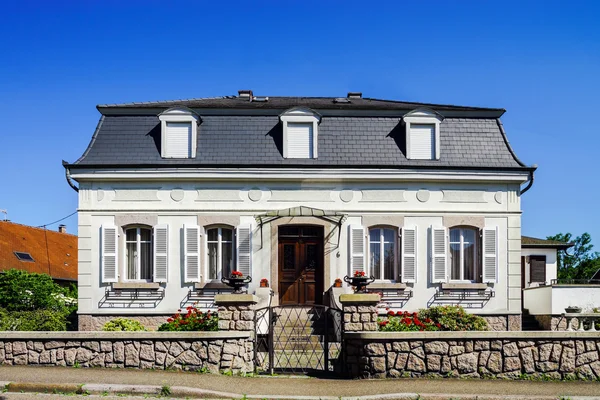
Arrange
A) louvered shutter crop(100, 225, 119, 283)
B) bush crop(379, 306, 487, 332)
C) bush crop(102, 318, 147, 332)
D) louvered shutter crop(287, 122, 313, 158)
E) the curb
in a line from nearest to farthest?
the curb < bush crop(379, 306, 487, 332) < bush crop(102, 318, 147, 332) < louvered shutter crop(100, 225, 119, 283) < louvered shutter crop(287, 122, 313, 158)

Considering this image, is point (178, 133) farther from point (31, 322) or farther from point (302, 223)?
point (31, 322)

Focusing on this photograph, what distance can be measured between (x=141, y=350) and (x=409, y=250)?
9.05 m

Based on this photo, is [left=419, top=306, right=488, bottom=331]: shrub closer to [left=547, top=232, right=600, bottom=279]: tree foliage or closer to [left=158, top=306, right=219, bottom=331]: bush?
[left=158, top=306, right=219, bottom=331]: bush

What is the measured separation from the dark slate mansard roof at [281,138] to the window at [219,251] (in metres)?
1.99

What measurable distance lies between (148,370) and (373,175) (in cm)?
898

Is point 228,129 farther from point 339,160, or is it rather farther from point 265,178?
point 339,160

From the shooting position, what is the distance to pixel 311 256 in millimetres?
18703

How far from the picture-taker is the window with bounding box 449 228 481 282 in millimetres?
18766

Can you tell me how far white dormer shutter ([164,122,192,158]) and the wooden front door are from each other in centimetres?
348

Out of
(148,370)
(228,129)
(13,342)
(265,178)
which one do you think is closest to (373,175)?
(265,178)

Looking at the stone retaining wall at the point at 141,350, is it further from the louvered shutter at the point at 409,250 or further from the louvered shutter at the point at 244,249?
the louvered shutter at the point at 409,250

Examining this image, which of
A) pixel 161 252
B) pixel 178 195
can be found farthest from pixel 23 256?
pixel 178 195

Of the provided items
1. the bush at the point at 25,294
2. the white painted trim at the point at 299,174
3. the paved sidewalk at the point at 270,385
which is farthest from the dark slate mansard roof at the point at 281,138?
the paved sidewalk at the point at 270,385

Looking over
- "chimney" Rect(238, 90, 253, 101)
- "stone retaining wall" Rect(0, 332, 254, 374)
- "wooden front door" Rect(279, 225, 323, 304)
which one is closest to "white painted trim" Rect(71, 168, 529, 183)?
"wooden front door" Rect(279, 225, 323, 304)
